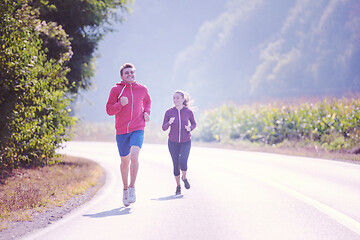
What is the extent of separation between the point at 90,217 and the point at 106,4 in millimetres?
9613

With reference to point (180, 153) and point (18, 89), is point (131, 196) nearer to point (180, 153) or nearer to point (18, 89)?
point (180, 153)

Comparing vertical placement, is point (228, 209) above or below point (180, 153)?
below

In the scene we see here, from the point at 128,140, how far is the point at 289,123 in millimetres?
17925

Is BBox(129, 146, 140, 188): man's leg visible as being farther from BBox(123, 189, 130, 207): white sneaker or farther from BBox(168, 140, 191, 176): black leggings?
BBox(168, 140, 191, 176): black leggings

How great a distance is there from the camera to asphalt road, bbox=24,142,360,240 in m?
6.09

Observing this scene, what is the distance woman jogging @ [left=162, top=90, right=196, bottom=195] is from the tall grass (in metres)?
12.3

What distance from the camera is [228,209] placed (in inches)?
303

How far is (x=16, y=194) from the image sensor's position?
8406 millimetres

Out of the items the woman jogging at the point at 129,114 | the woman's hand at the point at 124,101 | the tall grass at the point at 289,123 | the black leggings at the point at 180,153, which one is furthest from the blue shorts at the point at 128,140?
the tall grass at the point at 289,123

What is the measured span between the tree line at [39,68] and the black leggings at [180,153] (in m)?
2.92

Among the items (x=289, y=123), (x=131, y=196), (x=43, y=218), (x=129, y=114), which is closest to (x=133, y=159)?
(x=131, y=196)

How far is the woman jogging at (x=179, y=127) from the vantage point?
8.96 metres

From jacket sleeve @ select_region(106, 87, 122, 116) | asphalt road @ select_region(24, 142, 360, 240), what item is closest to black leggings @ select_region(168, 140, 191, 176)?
asphalt road @ select_region(24, 142, 360, 240)

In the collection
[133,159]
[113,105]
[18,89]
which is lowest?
[133,159]
